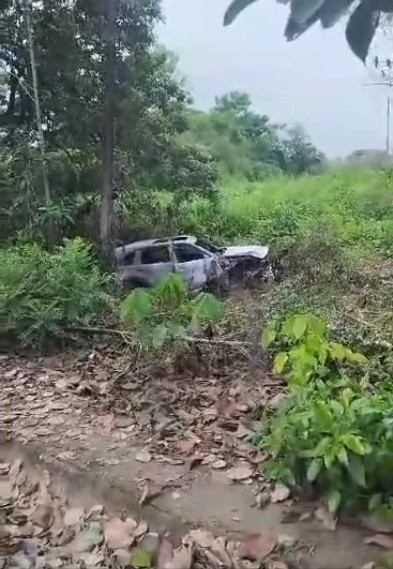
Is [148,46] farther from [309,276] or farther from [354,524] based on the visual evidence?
[354,524]

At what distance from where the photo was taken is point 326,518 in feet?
3.23

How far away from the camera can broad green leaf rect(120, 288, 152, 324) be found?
1614mm

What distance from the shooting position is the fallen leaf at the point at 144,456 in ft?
4.04

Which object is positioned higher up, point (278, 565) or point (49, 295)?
point (49, 295)

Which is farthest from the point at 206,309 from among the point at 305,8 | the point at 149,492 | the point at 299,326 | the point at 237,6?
the point at 305,8

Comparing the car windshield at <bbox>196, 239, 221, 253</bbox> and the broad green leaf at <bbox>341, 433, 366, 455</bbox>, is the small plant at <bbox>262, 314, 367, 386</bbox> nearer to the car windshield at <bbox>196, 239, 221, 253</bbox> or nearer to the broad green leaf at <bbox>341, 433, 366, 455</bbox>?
the broad green leaf at <bbox>341, 433, 366, 455</bbox>

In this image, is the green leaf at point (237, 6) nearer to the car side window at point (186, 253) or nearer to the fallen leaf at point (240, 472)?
the fallen leaf at point (240, 472)

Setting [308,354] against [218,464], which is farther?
[308,354]

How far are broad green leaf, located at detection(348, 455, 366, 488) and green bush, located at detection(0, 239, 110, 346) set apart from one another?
1.11 metres

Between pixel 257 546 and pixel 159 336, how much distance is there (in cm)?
74

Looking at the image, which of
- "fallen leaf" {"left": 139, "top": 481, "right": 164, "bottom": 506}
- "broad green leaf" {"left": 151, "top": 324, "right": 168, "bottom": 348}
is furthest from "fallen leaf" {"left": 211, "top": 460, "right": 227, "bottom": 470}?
"broad green leaf" {"left": 151, "top": 324, "right": 168, "bottom": 348}

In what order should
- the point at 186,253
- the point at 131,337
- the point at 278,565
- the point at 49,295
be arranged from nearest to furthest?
1. the point at 278,565
2. the point at 131,337
3. the point at 49,295
4. the point at 186,253

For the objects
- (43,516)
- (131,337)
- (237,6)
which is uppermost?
(237,6)

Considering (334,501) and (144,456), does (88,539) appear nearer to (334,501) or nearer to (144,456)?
(144,456)
